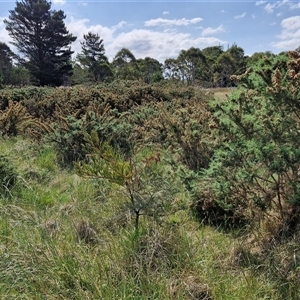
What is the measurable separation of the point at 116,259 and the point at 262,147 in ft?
4.40

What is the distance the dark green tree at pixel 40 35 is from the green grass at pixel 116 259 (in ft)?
119

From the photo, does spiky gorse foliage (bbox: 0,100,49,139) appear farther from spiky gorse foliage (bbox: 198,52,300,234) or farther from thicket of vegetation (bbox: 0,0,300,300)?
spiky gorse foliage (bbox: 198,52,300,234)

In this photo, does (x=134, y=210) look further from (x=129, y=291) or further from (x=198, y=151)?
(x=198, y=151)

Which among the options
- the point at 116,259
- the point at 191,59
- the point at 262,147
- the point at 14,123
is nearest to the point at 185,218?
the point at 116,259

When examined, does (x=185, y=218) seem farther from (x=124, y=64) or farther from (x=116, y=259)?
(x=124, y=64)

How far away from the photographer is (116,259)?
212 cm

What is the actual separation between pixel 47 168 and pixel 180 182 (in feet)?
8.00

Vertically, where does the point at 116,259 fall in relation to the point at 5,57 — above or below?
below

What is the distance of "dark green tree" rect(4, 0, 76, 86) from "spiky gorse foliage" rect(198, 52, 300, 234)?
120 feet

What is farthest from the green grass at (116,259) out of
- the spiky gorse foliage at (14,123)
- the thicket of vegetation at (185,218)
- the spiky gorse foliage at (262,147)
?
the spiky gorse foliage at (14,123)

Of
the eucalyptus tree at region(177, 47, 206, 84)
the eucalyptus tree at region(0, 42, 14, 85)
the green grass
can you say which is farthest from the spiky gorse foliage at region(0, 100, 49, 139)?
the eucalyptus tree at region(0, 42, 14, 85)

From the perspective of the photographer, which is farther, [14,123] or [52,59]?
[52,59]

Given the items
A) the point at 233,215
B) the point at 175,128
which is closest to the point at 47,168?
the point at 175,128

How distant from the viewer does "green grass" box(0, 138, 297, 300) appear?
1907mm
